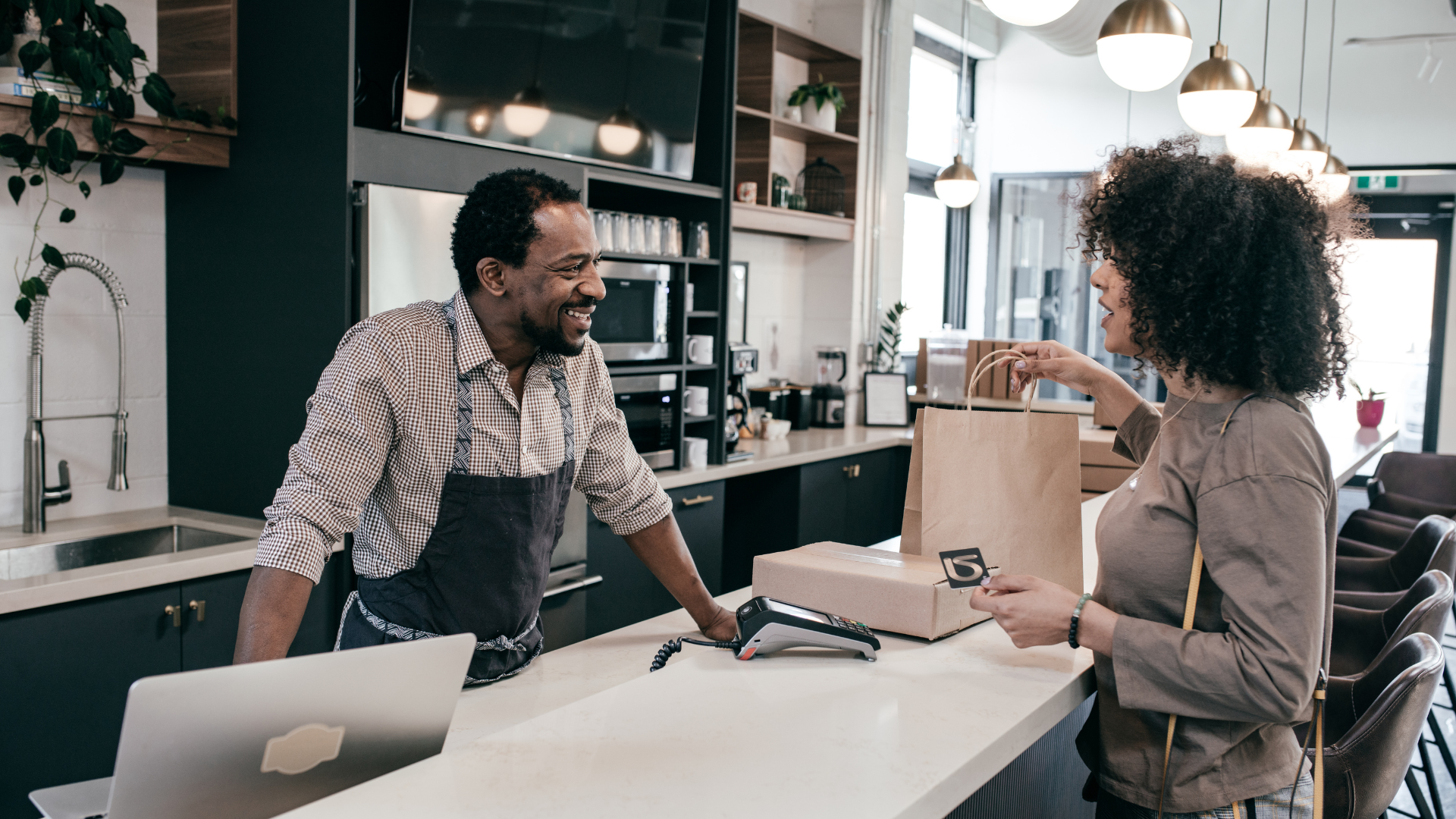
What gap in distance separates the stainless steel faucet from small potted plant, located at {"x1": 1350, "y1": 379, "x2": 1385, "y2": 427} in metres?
5.53

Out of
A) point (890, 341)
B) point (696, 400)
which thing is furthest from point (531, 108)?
point (890, 341)

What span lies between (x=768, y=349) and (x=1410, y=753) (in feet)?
13.1

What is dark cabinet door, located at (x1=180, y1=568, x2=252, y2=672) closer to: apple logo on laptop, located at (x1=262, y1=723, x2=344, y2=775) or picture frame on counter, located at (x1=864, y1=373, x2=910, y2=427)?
apple logo on laptop, located at (x1=262, y1=723, x2=344, y2=775)

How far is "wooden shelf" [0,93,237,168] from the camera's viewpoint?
2332 millimetres

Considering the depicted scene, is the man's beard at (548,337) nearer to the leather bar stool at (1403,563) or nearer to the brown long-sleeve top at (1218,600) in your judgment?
the brown long-sleeve top at (1218,600)

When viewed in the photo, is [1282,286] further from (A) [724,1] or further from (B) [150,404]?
(A) [724,1]

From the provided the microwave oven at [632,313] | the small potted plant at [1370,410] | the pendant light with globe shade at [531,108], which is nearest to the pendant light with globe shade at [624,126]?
the pendant light with globe shade at [531,108]

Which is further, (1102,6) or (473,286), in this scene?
(1102,6)

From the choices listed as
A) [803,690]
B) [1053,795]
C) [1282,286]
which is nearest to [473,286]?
[803,690]

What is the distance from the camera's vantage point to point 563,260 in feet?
5.39

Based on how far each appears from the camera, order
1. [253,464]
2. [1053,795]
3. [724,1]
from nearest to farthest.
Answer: [1053,795]
[253,464]
[724,1]

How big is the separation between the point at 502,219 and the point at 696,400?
7.52ft

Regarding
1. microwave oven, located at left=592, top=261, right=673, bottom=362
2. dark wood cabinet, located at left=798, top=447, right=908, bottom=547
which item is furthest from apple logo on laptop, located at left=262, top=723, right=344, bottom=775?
dark wood cabinet, located at left=798, top=447, right=908, bottom=547

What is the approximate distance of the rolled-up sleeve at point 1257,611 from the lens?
3.78 ft
